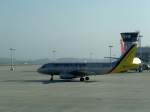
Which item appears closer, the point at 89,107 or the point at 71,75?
the point at 89,107

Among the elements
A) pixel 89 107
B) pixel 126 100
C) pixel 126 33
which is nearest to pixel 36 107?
pixel 89 107

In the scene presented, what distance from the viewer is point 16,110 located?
24500 mm

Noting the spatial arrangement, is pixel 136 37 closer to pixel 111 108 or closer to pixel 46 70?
pixel 46 70

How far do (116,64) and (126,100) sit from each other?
90.4 ft

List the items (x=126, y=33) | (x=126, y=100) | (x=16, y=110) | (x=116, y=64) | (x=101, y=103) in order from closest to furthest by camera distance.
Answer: (x=16, y=110) → (x=101, y=103) → (x=126, y=100) → (x=116, y=64) → (x=126, y=33)

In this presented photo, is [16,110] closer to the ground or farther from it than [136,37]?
closer to the ground

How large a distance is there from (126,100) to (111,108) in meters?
5.11

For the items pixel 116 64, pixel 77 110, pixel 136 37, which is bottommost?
pixel 77 110

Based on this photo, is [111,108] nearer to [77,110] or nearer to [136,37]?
[77,110]

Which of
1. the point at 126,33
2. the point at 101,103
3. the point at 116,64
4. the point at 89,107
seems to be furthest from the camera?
the point at 126,33

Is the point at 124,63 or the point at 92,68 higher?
the point at 124,63

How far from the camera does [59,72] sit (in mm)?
59375

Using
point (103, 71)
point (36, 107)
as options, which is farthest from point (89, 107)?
point (103, 71)

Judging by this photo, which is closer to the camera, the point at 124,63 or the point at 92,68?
the point at 124,63
